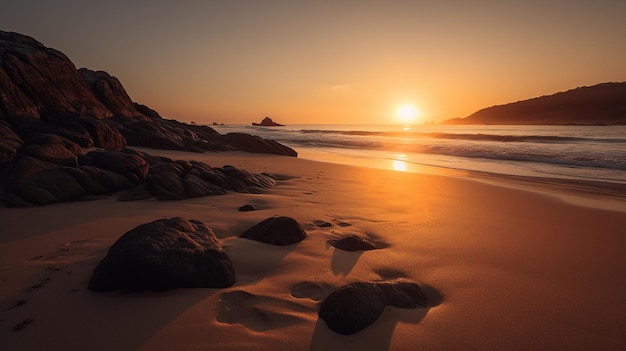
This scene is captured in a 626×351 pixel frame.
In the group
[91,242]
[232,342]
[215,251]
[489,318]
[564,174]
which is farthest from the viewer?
[564,174]

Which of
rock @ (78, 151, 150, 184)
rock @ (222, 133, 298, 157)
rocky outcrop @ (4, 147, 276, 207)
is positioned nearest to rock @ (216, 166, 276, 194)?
rocky outcrop @ (4, 147, 276, 207)

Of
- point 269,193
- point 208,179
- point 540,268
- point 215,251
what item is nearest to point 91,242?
point 215,251

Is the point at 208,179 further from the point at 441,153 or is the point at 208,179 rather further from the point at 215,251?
the point at 441,153

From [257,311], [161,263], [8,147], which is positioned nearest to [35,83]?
[8,147]

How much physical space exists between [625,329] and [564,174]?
40.7ft

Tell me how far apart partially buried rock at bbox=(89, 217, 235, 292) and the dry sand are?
0.33 feet

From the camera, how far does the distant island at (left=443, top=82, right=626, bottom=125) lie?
93938 mm

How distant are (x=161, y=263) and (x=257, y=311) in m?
0.98

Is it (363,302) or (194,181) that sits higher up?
(194,181)

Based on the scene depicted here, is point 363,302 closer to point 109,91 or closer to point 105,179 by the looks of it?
point 105,179

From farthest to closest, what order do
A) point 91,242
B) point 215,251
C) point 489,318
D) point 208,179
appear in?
point 208,179 → point 91,242 → point 215,251 → point 489,318

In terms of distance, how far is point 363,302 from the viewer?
2.44m

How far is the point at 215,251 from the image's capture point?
3074 millimetres

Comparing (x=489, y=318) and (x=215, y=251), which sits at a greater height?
(x=215, y=251)
